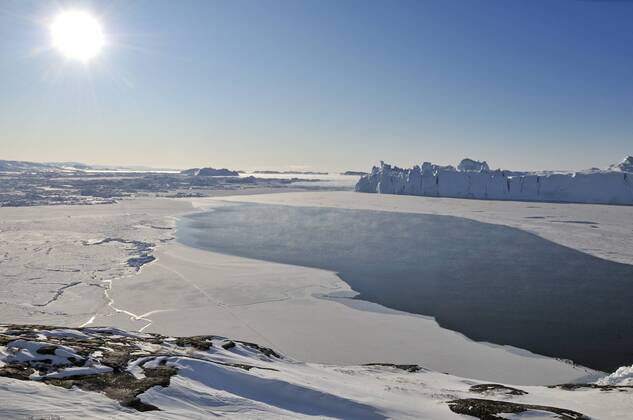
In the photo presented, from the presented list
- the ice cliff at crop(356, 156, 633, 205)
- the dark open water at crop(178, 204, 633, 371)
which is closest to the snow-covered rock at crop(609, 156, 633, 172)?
the ice cliff at crop(356, 156, 633, 205)

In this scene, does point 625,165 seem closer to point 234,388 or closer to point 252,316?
point 252,316

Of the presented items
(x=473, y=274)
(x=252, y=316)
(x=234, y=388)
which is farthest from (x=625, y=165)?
(x=234, y=388)

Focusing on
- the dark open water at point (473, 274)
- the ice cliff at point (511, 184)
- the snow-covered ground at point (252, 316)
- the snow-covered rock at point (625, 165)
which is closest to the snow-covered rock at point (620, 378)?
the snow-covered ground at point (252, 316)

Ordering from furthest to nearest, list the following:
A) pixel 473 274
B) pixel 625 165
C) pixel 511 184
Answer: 1. pixel 625 165
2. pixel 511 184
3. pixel 473 274

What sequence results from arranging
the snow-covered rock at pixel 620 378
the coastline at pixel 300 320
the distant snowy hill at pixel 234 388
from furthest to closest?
the coastline at pixel 300 320, the snow-covered rock at pixel 620 378, the distant snowy hill at pixel 234 388

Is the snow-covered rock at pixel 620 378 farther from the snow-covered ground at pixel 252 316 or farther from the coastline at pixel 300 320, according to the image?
the coastline at pixel 300 320

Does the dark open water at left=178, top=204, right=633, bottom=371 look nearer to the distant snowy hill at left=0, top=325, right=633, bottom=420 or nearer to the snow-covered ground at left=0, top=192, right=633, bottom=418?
the snow-covered ground at left=0, top=192, right=633, bottom=418
